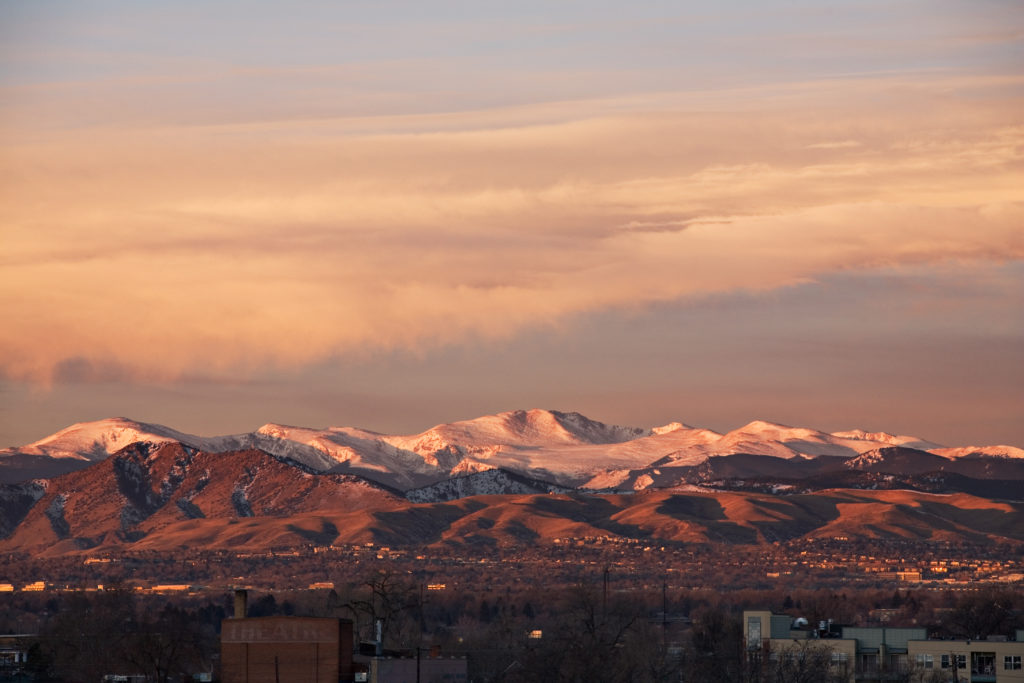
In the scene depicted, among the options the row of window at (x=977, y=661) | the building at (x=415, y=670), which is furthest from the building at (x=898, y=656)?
the building at (x=415, y=670)

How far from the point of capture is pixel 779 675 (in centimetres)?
15262

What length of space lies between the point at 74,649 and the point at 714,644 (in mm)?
64024

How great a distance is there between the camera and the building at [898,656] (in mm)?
159375

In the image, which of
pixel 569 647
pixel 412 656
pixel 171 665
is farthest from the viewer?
pixel 569 647

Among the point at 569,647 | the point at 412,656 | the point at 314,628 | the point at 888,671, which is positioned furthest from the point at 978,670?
the point at 314,628

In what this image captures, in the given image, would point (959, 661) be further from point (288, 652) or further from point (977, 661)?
point (288, 652)

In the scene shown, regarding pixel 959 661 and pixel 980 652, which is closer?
pixel 980 652

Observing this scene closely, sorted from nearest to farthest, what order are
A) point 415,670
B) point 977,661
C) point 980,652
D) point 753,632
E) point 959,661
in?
point 415,670 < point 980,652 < point 977,661 < point 959,661 < point 753,632

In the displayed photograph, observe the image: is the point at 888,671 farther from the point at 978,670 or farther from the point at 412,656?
the point at 412,656

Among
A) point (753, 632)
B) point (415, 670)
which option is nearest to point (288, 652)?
point (415, 670)

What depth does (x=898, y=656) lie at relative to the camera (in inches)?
6526

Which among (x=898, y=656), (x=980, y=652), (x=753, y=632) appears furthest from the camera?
(x=753, y=632)

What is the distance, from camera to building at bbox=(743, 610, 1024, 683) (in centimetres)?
15938

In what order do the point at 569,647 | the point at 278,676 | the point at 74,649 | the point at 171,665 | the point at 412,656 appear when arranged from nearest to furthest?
the point at 278,676 → the point at 412,656 → the point at 171,665 → the point at 569,647 → the point at 74,649
